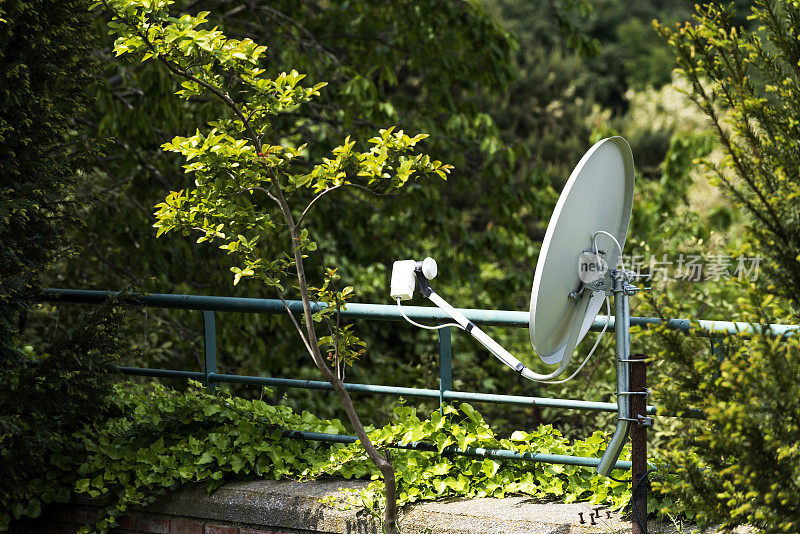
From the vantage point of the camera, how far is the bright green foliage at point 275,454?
3.68 metres

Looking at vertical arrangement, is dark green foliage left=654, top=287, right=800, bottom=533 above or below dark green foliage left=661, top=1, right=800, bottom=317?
below

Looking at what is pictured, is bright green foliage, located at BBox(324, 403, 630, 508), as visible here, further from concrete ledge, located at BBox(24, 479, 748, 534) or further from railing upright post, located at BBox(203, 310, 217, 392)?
railing upright post, located at BBox(203, 310, 217, 392)

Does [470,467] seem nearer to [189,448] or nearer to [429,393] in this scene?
[429,393]

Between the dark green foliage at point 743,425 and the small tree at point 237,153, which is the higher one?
the small tree at point 237,153

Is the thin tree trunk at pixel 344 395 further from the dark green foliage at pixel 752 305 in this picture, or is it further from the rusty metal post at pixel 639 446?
the dark green foliage at pixel 752 305

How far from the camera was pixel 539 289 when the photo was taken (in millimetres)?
2707

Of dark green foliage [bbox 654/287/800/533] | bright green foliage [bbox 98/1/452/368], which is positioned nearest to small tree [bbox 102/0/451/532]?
bright green foliage [bbox 98/1/452/368]

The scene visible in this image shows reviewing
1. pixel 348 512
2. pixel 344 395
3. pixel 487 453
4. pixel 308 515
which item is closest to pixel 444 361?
pixel 487 453

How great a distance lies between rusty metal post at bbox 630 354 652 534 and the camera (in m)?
3.02

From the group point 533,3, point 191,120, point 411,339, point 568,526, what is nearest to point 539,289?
point 568,526

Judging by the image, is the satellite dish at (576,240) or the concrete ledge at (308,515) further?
the concrete ledge at (308,515)

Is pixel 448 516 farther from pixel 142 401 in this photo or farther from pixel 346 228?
pixel 346 228

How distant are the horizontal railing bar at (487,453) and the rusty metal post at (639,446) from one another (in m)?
0.28

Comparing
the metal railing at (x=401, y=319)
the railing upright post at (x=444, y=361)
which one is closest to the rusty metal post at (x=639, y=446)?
the metal railing at (x=401, y=319)
